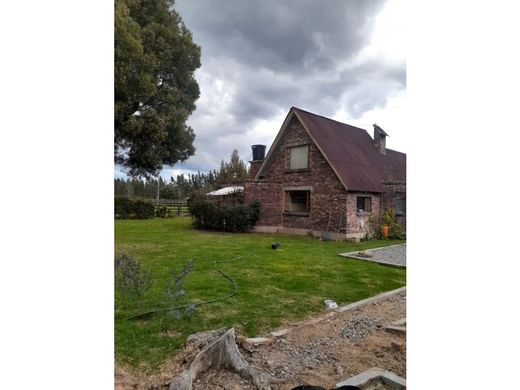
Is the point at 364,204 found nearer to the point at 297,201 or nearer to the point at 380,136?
the point at 297,201

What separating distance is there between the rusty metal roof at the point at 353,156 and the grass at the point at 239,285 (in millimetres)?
1252

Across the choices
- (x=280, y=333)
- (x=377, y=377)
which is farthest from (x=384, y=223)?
(x=377, y=377)

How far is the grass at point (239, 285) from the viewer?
1596 mm

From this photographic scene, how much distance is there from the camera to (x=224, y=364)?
4.13 ft

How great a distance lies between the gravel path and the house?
484 mm

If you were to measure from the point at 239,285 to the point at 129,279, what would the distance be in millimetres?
1061

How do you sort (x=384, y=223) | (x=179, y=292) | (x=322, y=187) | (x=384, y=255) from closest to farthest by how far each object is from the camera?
(x=179, y=292), (x=384, y=255), (x=322, y=187), (x=384, y=223)

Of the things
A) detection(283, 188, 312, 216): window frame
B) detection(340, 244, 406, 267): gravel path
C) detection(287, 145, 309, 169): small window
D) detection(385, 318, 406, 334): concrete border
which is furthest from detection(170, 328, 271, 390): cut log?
detection(283, 188, 312, 216): window frame

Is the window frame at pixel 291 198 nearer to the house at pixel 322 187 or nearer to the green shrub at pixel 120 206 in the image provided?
the house at pixel 322 187

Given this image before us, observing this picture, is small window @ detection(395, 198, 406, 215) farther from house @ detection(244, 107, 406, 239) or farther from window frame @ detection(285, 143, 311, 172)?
window frame @ detection(285, 143, 311, 172)

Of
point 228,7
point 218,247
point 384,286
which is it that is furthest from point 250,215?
point 228,7
